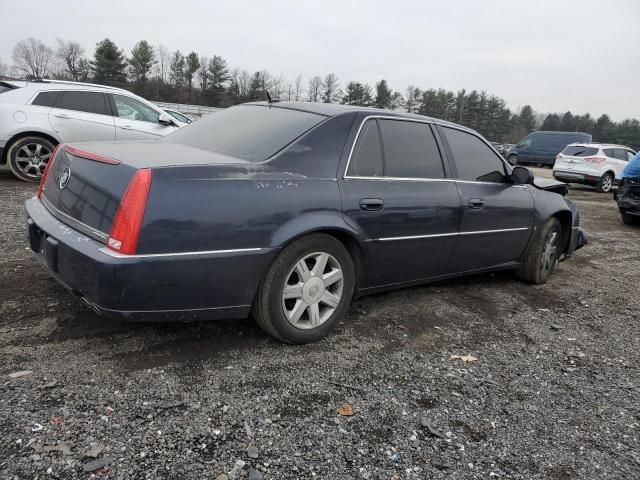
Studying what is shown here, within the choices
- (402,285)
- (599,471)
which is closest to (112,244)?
(402,285)

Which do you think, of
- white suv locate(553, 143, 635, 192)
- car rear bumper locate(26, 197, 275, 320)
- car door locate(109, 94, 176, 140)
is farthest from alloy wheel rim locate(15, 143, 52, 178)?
white suv locate(553, 143, 635, 192)

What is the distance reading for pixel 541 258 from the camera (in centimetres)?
484

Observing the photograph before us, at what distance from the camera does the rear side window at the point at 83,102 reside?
789 centimetres

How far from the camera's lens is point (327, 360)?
115 inches

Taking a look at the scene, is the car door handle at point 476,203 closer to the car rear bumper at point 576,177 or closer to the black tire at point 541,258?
the black tire at point 541,258

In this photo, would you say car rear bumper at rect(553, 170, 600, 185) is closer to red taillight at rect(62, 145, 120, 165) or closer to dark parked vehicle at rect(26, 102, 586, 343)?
dark parked vehicle at rect(26, 102, 586, 343)

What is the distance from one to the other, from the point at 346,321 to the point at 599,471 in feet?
5.82

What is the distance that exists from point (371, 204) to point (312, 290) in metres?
0.70

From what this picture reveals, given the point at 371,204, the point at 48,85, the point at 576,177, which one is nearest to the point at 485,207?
the point at 371,204

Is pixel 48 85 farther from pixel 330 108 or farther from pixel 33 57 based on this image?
pixel 33 57

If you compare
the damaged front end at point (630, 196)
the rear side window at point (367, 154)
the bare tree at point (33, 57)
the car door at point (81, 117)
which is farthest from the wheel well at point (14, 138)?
the bare tree at point (33, 57)

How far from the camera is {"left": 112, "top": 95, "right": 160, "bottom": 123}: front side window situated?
8305 millimetres

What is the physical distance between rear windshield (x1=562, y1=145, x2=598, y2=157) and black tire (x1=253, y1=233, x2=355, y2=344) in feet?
54.1

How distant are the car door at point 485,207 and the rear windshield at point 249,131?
135cm
